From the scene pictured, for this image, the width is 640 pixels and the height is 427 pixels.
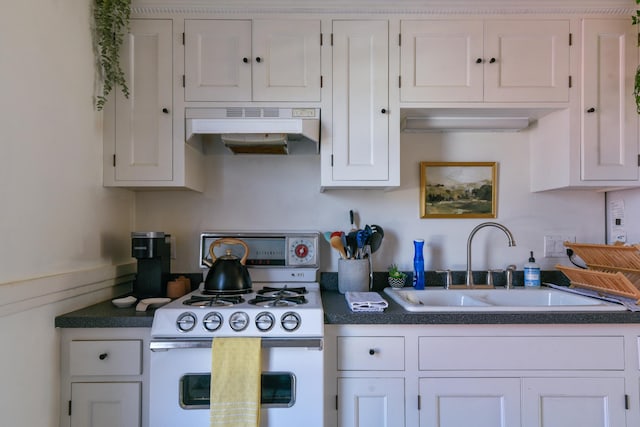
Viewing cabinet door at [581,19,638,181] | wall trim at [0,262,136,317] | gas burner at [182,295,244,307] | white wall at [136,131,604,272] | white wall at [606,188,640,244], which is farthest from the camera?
white wall at [136,131,604,272]

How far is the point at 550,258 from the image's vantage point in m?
2.12

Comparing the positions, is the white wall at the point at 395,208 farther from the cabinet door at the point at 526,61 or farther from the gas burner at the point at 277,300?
the gas burner at the point at 277,300

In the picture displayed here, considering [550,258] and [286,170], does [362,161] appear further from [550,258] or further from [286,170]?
[550,258]

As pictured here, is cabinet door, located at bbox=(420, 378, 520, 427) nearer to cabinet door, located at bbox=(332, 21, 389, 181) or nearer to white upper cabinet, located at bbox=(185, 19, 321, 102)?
cabinet door, located at bbox=(332, 21, 389, 181)

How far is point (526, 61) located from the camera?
1.81 meters

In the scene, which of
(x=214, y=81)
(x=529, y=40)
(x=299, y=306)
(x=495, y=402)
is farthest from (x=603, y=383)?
(x=214, y=81)

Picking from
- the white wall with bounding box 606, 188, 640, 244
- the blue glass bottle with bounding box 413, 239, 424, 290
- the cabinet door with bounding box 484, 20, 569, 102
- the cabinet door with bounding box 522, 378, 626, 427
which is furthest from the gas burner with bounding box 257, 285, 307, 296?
the white wall with bounding box 606, 188, 640, 244

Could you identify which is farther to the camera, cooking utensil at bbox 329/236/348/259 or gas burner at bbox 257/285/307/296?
cooking utensil at bbox 329/236/348/259

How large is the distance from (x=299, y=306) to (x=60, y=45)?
4.83ft

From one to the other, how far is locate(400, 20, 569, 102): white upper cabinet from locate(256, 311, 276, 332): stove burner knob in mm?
1217

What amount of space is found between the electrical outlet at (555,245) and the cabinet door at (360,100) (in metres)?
1.12

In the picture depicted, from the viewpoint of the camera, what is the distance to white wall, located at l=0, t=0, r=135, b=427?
1233 mm

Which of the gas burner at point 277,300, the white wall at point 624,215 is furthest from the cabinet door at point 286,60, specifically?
the white wall at point 624,215

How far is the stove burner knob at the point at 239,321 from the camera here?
138 centimetres
